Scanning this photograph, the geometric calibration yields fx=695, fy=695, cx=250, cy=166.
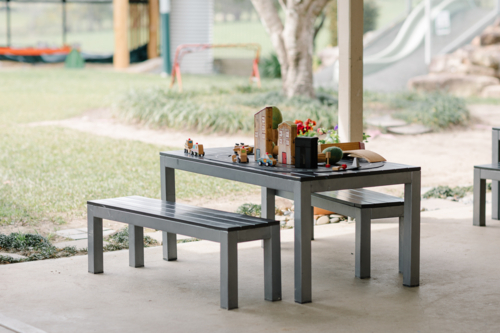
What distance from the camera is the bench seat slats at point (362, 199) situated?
4.32 metres

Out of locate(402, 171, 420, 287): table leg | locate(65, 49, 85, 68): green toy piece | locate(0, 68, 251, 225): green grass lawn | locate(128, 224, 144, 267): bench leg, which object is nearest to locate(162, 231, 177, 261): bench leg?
locate(128, 224, 144, 267): bench leg

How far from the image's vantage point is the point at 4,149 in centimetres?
966

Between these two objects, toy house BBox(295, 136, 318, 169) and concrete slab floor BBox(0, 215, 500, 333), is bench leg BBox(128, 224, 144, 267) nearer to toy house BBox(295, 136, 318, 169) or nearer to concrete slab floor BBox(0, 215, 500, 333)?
concrete slab floor BBox(0, 215, 500, 333)

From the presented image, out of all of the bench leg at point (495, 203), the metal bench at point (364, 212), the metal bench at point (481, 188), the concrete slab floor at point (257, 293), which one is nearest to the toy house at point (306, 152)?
the metal bench at point (364, 212)

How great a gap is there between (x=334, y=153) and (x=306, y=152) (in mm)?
191

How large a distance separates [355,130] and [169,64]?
45.5 ft

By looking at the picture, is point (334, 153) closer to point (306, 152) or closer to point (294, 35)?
point (306, 152)

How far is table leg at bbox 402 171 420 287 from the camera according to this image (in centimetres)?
398

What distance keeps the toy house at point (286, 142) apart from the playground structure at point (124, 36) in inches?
636

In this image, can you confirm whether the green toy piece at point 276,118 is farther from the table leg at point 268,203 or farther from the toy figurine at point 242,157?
the table leg at point 268,203

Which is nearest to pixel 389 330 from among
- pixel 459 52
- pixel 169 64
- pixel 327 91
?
pixel 327 91

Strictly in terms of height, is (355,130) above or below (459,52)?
→ below

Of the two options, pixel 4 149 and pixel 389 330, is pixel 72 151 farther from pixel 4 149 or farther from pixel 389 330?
pixel 389 330

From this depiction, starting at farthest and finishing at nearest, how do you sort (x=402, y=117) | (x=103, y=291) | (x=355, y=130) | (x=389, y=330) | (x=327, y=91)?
(x=327, y=91) < (x=402, y=117) < (x=355, y=130) < (x=103, y=291) < (x=389, y=330)
